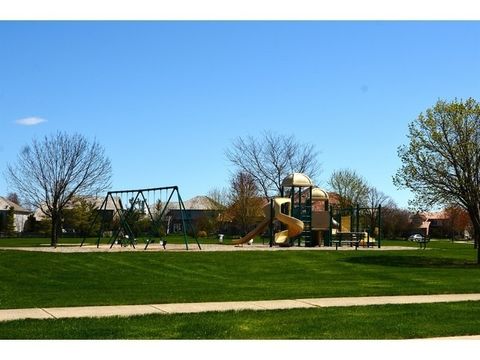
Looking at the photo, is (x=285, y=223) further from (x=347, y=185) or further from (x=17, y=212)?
(x=17, y=212)

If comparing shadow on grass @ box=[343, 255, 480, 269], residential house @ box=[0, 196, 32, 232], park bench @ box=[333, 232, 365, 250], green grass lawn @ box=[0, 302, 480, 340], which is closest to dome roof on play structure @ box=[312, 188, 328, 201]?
park bench @ box=[333, 232, 365, 250]

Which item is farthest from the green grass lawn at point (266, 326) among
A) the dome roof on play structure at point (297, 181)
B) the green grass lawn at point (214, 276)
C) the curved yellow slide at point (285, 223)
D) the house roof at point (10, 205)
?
the house roof at point (10, 205)

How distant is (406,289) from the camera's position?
16047 millimetres

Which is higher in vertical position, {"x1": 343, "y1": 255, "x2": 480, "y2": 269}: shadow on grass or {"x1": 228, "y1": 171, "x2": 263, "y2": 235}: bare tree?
{"x1": 228, "y1": 171, "x2": 263, "y2": 235}: bare tree

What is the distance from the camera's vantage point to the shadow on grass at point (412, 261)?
26.5 meters

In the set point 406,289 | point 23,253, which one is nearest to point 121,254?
point 23,253

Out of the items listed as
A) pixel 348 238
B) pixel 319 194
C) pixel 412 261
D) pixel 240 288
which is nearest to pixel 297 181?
pixel 319 194

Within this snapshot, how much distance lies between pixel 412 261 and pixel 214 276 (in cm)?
1104

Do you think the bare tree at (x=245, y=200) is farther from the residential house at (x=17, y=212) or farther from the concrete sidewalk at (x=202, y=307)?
the concrete sidewalk at (x=202, y=307)

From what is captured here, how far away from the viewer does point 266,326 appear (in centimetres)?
990

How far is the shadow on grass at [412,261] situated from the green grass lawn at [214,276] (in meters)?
0.04

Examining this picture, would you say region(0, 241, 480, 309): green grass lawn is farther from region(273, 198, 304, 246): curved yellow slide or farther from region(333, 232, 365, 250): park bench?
region(333, 232, 365, 250): park bench

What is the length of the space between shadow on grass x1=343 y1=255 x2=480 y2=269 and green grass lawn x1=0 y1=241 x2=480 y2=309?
0.13ft

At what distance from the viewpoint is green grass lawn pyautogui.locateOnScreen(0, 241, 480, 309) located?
47.7ft
